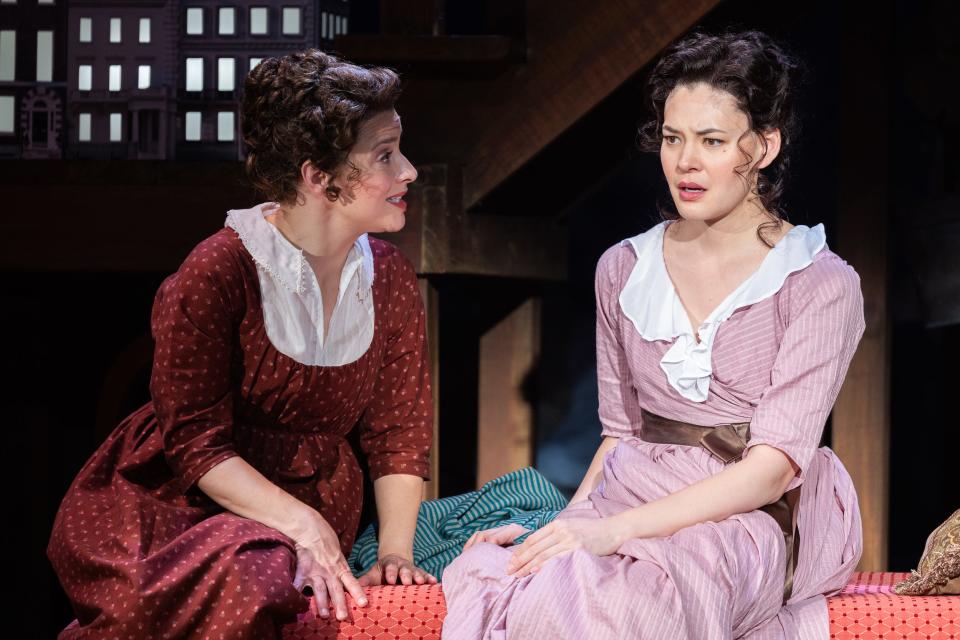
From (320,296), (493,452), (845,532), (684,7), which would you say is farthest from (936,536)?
(493,452)

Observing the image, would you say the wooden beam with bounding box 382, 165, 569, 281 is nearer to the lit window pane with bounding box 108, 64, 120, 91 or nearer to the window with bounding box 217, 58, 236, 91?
the window with bounding box 217, 58, 236, 91

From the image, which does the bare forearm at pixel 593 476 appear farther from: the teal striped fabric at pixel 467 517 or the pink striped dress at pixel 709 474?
the teal striped fabric at pixel 467 517

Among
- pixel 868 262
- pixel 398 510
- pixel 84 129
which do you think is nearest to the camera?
pixel 398 510

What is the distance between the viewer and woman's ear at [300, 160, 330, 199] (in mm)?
2922

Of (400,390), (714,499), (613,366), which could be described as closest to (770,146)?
(613,366)

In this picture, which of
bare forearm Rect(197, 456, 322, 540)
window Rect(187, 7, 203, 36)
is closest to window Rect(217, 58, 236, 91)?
window Rect(187, 7, 203, 36)

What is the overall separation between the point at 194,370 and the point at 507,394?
2033 millimetres

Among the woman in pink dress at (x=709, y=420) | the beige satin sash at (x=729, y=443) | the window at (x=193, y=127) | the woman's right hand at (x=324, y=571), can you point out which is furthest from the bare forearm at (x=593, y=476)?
the window at (x=193, y=127)

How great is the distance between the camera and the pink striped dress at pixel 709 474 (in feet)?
7.69

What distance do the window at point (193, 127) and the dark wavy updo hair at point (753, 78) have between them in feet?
6.25

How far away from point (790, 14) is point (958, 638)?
2.37 metres

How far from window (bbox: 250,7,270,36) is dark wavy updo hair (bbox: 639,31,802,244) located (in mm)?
1783

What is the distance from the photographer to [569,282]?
568cm

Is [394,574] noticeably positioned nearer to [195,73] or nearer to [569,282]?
[195,73]
